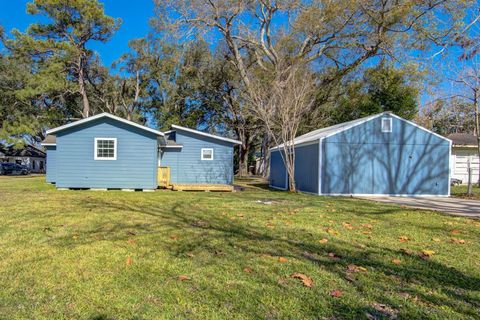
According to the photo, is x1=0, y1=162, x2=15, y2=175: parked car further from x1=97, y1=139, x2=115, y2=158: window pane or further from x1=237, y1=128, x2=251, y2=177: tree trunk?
x1=97, y1=139, x2=115, y2=158: window pane

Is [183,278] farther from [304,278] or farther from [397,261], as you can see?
[397,261]

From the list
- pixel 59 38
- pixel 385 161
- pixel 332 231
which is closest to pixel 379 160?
pixel 385 161

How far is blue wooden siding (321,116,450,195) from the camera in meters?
15.0

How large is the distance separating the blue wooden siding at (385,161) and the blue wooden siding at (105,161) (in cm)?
733

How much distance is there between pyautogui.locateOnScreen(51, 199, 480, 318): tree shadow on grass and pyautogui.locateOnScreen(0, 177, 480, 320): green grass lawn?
16mm

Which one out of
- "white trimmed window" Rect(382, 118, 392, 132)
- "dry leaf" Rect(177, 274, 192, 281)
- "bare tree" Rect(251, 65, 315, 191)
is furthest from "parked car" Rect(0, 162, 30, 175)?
"dry leaf" Rect(177, 274, 192, 281)

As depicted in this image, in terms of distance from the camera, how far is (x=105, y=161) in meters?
15.5

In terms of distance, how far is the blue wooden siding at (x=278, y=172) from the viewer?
19359 millimetres

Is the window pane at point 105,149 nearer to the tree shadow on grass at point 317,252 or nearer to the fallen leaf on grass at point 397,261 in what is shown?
the tree shadow on grass at point 317,252

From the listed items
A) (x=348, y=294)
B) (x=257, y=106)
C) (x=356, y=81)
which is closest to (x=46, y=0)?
(x=257, y=106)

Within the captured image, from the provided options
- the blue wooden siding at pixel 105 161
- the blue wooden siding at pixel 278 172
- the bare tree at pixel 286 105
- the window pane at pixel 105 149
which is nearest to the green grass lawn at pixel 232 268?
the blue wooden siding at pixel 105 161

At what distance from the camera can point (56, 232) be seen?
20.1 ft

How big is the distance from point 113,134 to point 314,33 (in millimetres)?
14697

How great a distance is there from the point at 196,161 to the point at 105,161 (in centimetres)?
536
